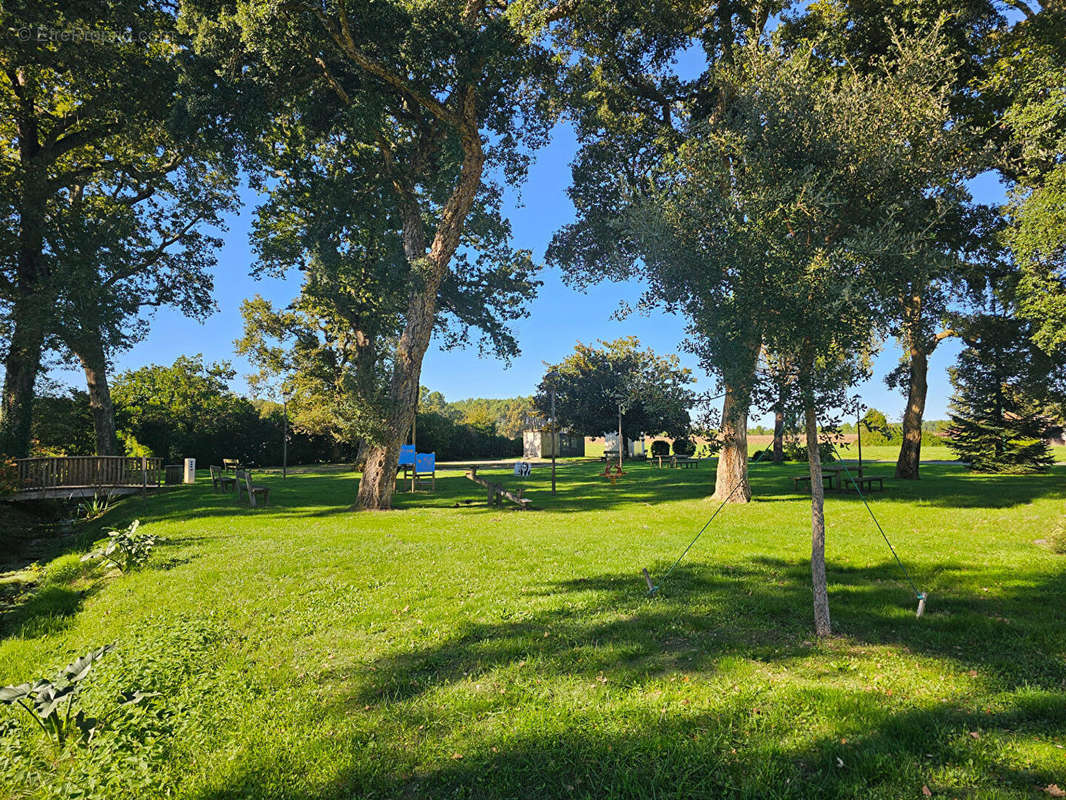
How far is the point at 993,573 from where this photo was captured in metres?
6.50

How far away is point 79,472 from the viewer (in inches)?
577

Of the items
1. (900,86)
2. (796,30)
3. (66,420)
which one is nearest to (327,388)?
(66,420)

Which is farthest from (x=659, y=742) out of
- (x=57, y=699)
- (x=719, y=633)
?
(x=57, y=699)

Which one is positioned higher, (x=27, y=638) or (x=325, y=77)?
(x=325, y=77)

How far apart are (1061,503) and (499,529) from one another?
1364cm

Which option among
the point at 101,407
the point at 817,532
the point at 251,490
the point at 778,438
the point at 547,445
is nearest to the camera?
the point at 817,532

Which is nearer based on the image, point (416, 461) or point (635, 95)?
point (635, 95)

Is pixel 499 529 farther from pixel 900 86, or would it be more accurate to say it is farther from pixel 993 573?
pixel 900 86

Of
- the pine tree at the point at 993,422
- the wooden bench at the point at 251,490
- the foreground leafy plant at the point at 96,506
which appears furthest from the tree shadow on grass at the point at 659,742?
the pine tree at the point at 993,422

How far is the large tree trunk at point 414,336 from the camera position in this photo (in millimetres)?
13586

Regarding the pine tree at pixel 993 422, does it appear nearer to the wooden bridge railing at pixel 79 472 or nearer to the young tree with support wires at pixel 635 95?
the young tree with support wires at pixel 635 95

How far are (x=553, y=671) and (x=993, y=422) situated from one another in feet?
84.0

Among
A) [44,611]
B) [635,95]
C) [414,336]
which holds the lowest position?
[44,611]

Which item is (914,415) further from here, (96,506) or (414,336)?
(96,506)
